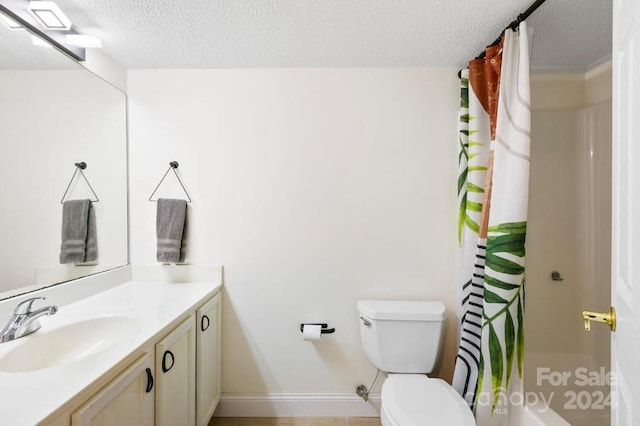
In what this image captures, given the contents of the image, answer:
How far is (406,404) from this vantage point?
3.98 ft

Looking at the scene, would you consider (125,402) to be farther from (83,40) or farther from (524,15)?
(524,15)

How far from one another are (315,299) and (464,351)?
2.90ft

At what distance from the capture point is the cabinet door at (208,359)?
140cm

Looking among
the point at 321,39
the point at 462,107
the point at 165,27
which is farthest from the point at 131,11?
the point at 462,107

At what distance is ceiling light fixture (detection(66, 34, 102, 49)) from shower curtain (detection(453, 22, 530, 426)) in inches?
79.9

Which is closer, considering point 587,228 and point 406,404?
point 406,404

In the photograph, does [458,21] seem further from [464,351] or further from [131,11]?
[464,351]

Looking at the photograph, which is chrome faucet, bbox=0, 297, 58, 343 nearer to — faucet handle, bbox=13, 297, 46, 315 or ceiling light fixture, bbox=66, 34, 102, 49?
faucet handle, bbox=13, 297, 46, 315

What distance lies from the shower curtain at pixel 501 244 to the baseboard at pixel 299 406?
24.1 inches

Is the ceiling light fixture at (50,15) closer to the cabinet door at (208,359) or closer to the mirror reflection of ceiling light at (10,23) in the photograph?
the mirror reflection of ceiling light at (10,23)

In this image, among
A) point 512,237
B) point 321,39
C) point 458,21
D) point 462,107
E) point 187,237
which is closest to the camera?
point 512,237

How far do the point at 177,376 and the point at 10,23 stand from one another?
1655mm

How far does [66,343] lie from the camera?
1110 millimetres

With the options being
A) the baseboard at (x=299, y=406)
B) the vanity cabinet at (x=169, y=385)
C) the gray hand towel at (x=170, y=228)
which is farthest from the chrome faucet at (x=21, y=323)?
the baseboard at (x=299, y=406)
